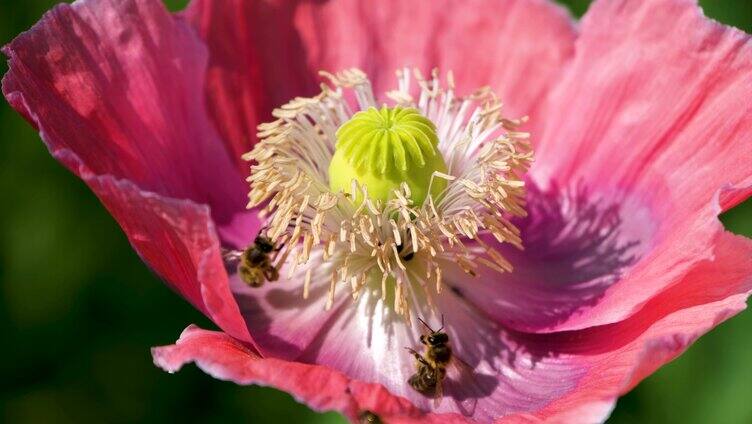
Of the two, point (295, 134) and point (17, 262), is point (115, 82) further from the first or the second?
point (17, 262)

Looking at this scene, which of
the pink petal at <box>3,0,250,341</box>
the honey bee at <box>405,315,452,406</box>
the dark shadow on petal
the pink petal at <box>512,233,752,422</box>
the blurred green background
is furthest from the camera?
the blurred green background

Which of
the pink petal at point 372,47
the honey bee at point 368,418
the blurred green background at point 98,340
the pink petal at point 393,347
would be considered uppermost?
the pink petal at point 372,47

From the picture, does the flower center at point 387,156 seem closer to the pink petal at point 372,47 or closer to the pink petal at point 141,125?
the pink petal at point 141,125

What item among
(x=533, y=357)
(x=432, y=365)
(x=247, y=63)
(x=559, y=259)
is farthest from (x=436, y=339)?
(x=247, y=63)

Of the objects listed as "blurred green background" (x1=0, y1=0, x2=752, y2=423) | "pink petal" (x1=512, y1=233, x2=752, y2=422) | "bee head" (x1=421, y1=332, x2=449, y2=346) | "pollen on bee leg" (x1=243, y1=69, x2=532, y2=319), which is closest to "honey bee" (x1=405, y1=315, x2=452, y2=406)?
"bee head" (x1=421, y1=332, x2=449, y2=346)

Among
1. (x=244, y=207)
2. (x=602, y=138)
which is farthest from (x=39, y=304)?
(x=602, y=138)

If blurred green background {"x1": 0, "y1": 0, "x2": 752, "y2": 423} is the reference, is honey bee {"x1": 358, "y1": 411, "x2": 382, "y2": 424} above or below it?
above

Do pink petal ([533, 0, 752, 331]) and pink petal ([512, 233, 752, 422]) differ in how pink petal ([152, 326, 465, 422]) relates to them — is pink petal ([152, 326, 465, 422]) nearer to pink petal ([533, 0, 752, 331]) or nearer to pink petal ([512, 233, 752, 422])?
pink petal ([512, 233, 752, 422])

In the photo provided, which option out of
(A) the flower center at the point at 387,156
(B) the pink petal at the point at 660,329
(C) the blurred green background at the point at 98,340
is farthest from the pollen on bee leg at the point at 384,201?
(C) the blurred green background at the point at 98,340
